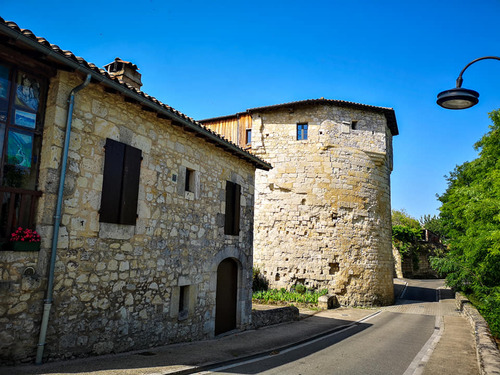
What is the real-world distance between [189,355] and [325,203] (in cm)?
1331

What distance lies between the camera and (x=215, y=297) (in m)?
9.22

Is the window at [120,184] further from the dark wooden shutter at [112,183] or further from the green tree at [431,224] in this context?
the green tree at [431,224]

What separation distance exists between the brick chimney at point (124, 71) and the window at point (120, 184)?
3037mm

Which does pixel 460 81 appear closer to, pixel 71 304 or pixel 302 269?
pixel 71 304

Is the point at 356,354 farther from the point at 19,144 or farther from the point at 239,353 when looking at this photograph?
the point at 19,144

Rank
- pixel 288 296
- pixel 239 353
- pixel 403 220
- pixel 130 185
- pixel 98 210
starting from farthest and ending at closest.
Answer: pixel 403 220 < pixel 288 296 < pixel 239 353 < pixel 130 185 < pixel 98 210

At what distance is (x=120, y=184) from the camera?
6.46 metres

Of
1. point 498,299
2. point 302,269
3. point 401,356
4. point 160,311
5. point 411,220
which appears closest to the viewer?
point 160,311

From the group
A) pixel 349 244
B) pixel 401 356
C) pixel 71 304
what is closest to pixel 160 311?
pixel 71 304

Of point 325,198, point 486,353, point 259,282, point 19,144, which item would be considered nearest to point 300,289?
point 259,282

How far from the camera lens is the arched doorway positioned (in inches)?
373

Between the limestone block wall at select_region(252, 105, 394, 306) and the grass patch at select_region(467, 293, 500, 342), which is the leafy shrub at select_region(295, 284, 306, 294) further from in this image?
the grass patch at select_region(467, 293, 500, 342)

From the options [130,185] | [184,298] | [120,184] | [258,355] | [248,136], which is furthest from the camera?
[248,136]

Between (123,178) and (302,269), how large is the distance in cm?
1373
